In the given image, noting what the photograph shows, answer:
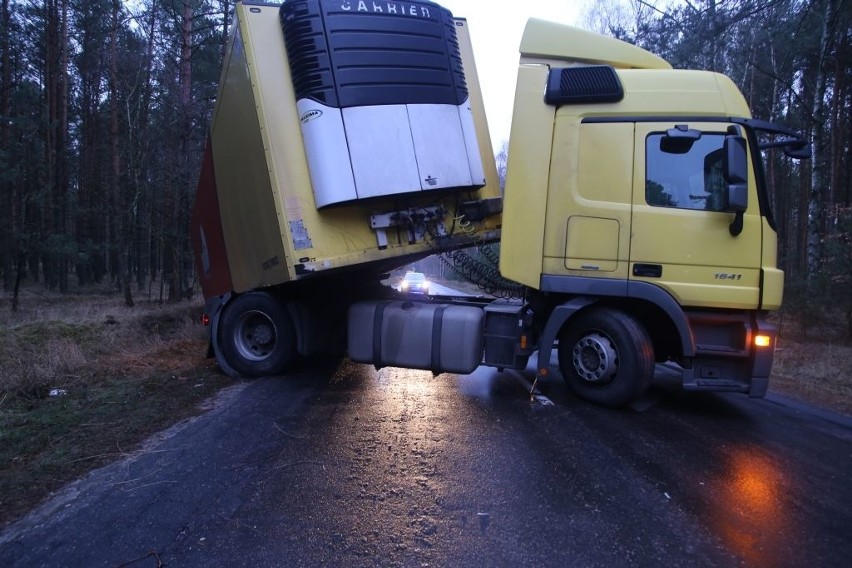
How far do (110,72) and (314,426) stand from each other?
17707 mm

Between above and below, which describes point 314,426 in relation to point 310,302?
below

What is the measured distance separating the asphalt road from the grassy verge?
0.34 m

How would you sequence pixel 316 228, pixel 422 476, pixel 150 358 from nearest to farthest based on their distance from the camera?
pixel 422 476, pixel 316 228, pixel 150 358

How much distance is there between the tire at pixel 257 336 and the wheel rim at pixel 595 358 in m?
3.65

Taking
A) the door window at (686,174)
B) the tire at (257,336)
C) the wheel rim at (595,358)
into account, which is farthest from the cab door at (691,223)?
the tire at (257,336)

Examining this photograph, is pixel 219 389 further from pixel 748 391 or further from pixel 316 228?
pixel 748 391

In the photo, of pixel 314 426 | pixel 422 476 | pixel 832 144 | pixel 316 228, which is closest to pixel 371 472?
pixel 422 476

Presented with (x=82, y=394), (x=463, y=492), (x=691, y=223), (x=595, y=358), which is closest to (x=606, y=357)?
(x=595, y=358)

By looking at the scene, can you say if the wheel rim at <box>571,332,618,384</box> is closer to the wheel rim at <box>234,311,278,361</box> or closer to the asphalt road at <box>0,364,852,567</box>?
the asphalt road at <box>0,364,852,567</box>

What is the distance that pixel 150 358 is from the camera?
332 inches

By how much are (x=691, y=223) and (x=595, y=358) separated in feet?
5.36

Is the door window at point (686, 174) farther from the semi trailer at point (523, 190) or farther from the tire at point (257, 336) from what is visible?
the tire at point (257, 336)

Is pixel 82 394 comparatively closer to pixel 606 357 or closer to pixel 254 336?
pixel 254 336

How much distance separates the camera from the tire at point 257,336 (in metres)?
7.36
